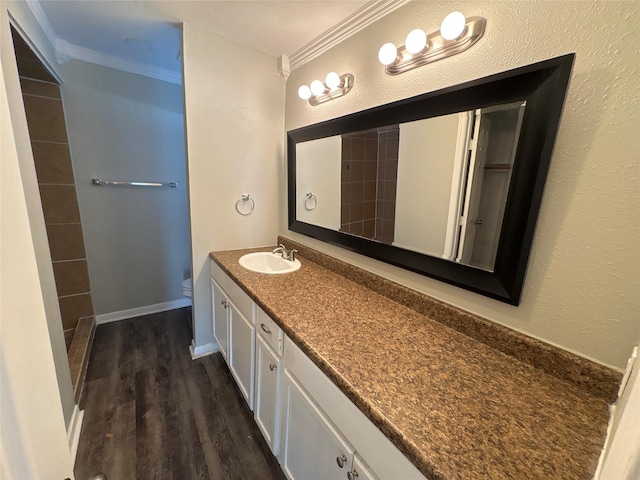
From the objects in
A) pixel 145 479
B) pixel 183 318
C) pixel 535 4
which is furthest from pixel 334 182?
pixel 183 318

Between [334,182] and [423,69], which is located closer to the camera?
[423,69]

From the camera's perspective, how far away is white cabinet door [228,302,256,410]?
1458 millimetres

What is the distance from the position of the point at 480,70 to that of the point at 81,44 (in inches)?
103

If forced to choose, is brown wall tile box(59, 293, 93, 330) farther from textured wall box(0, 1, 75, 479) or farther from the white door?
the white door

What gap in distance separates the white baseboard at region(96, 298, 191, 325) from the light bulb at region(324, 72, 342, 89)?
2497 millimetres

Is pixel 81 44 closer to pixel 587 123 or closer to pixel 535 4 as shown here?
pixel 535 4

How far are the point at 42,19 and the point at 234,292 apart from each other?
1.96 meters

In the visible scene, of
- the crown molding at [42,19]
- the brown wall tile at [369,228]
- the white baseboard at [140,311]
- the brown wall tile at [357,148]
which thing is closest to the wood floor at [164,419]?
the white baseboard at [140,311]

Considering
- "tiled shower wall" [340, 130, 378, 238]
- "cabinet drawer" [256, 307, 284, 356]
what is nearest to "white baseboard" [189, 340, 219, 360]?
"cabinet drawer" [256, 307, 284, 356]

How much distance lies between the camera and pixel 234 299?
1613mm

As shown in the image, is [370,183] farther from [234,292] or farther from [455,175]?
[234,292]

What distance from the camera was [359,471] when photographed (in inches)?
31.1

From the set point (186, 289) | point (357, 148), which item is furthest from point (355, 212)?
point (186, 289)

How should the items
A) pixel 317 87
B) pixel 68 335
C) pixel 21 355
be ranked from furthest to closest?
pixel 68 335 → pixel 317 87 → pixel 21 355
